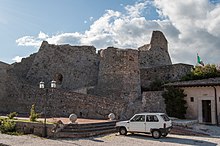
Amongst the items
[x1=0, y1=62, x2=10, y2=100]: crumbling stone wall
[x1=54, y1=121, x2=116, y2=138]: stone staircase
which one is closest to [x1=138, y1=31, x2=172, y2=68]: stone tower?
[x1=0, y1=62, x2=10, y2=100]: crumbling stone wall

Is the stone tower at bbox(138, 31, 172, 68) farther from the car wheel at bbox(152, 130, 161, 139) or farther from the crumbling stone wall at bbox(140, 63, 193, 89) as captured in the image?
the car wheel at bbox(152, 130, 161, 139)

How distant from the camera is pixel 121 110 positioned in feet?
69.5

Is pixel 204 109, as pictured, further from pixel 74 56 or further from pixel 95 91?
pixel 74 56

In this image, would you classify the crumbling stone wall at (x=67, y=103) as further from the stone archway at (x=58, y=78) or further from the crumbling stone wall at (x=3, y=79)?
the stone archway at (x=58, y=78)

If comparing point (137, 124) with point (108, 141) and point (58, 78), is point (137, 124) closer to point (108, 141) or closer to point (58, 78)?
point (108, 141)

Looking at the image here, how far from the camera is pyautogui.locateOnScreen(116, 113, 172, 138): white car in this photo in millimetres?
13688

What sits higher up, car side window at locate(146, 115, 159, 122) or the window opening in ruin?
the window opening in ruin

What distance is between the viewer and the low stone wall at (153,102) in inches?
859

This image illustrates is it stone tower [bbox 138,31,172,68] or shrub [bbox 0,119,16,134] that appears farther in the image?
stone tower [bbox 138,31,172,68]

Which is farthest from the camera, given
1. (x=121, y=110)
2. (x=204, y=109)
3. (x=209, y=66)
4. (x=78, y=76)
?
(x=78, y=76)

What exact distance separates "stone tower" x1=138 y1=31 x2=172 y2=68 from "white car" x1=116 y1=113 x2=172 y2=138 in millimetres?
21056

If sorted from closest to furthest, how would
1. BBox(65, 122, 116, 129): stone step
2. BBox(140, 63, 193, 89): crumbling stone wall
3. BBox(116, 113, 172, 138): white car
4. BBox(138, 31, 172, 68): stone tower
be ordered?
BBox(116, 113, 172, 138): white car
BBox(65, 122, 116, 129): stone step
BBox(140, 63, 193, 89): crumbling stone wall
BBox(138, 31, 172, 68): stone tower

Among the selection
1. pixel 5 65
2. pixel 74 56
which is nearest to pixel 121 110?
pixel 74 56

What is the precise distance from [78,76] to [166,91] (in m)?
13.7
